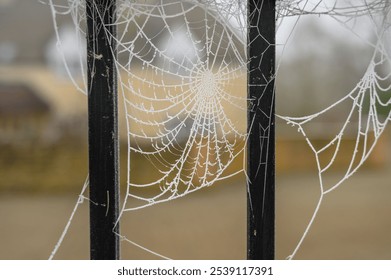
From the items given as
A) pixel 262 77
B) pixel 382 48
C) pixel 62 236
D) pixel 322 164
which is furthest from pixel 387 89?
pixel 62 236

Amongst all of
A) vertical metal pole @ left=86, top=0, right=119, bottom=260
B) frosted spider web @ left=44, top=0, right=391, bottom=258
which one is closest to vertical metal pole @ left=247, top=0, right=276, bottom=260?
frosted spider web @ left=44, top=0, right=391, bottom=258

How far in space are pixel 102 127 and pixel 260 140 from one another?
25cm

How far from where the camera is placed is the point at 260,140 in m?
0.72

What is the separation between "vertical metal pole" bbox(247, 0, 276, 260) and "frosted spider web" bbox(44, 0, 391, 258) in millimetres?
61

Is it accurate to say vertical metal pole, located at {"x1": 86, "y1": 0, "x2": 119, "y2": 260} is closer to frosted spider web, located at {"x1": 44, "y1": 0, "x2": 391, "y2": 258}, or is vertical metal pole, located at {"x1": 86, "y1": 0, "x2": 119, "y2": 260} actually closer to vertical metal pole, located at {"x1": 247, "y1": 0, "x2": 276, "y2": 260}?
frosted spider web, located at {"x1": 44, "y1": 0, "x2": 391, "y2": 258}

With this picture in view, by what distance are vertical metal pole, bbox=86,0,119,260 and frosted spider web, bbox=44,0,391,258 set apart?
0.05m

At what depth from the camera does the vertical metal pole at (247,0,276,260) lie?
702mm

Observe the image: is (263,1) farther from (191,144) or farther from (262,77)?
(191,144)

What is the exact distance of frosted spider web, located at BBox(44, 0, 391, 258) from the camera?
79 centimetres

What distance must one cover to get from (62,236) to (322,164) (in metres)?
0.50

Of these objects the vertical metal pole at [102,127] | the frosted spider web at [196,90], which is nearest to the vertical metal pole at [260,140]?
the frosted spider web at [196,90]

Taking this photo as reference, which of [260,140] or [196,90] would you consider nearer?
[260,140]

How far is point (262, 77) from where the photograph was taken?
0.71 meters
